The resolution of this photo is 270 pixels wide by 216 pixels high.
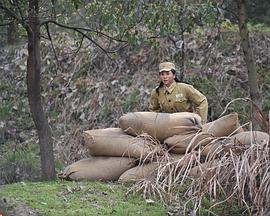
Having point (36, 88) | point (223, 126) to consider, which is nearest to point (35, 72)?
point (36, 88)

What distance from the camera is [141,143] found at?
650 centimetres

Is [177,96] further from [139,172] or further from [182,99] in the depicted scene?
[139,172]

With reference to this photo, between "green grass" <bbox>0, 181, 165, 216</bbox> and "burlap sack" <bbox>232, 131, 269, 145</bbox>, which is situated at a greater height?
"burlap sack" <bbox>232, 131, 269, 145</bbox>

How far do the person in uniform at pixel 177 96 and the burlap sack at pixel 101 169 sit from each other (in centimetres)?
97

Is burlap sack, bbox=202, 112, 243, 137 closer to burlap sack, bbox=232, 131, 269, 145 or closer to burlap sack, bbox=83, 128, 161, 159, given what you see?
burlap sack, bbox=232, 131, 269, 145

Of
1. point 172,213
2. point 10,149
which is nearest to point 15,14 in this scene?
point 172,213

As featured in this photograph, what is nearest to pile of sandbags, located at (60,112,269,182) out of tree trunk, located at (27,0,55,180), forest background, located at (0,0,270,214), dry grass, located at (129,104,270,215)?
tree trunk, located at (27,0,55,180)

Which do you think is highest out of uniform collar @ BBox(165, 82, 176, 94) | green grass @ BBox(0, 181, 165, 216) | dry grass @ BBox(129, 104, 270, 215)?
uniform collar @ BBox(165, 82, 176, 94)

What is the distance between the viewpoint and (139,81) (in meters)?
12.3

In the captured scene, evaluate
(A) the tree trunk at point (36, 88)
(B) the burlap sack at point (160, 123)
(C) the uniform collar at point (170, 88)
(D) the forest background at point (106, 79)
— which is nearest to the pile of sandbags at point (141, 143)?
(B) the burlap sack at point (160, 123)

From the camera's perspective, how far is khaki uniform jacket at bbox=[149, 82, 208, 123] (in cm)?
722

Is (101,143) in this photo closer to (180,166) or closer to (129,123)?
(129,123)

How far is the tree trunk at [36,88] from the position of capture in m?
6.74

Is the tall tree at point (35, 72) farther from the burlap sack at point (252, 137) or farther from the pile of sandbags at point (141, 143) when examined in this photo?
the burlap sack at point (252, 137)
